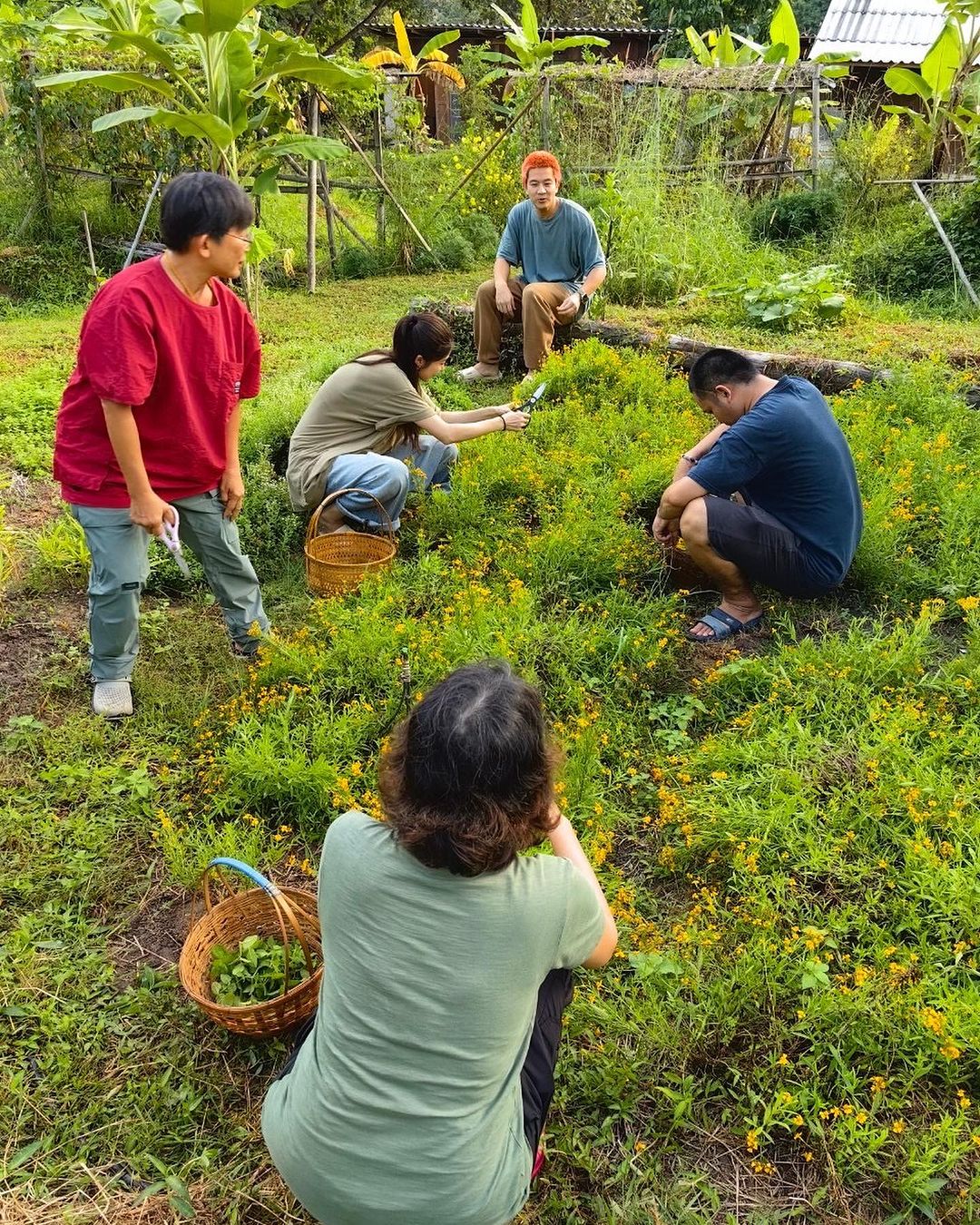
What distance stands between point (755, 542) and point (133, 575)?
97.9 inches

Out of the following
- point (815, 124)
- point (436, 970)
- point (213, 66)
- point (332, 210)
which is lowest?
point (436, 970)

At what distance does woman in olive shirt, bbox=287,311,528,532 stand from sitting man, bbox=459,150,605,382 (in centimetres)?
229

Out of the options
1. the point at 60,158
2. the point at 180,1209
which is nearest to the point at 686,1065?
the point at 180,1209

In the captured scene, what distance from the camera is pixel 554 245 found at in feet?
21.8

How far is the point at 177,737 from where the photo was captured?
3404mm

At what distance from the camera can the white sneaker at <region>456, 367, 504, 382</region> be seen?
707 cm

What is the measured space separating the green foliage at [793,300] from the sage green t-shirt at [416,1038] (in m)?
6.67

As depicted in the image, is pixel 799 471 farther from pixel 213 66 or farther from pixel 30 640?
pixel 213 66

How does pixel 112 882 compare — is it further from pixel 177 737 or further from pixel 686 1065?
pixel 686 1065

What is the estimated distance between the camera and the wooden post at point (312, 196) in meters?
9.16

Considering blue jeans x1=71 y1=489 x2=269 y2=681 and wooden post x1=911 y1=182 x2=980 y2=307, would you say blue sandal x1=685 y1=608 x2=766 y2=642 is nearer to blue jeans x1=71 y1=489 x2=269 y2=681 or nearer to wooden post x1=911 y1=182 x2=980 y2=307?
blue jeans x1=71 y1=489 x2=269 y2=681

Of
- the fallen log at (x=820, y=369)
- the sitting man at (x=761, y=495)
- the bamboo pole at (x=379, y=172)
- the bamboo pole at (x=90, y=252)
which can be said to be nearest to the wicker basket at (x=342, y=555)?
the sitting man at (x=761, y=495)

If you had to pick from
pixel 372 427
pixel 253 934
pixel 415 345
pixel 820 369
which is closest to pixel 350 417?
pixel 372 427

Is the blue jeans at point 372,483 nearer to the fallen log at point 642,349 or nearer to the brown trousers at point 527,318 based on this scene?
the brown trousers at point 527,318
